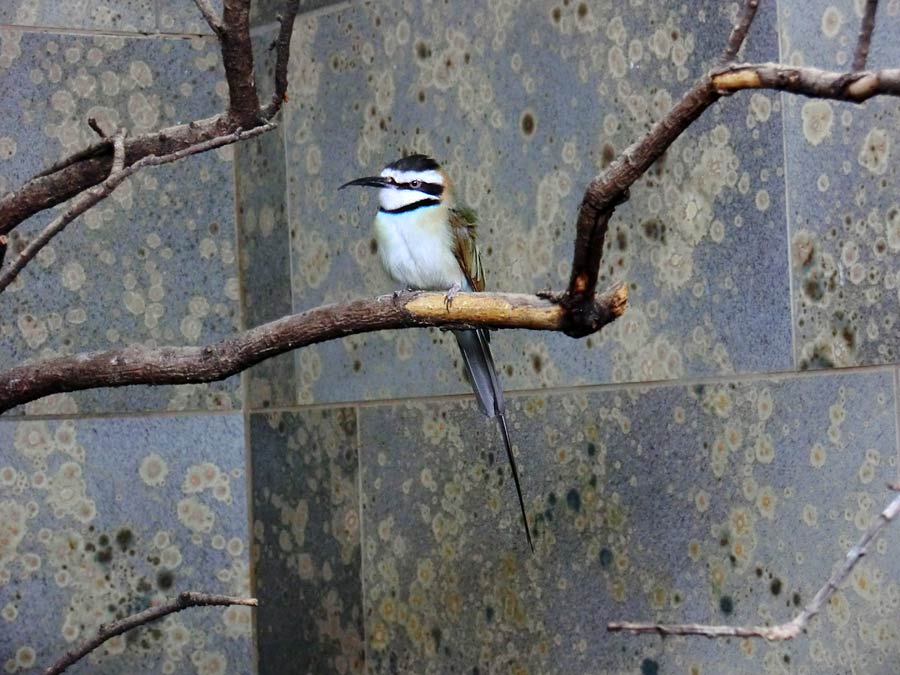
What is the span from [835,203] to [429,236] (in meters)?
0.73

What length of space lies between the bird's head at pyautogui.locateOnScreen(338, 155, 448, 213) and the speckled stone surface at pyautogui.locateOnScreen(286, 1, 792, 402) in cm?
26

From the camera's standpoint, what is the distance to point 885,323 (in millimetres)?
2592

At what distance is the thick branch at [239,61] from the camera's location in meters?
1.97

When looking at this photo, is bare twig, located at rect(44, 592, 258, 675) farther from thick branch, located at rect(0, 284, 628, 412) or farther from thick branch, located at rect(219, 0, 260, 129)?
thick branch, located at rect(219, 0, 260, 129)

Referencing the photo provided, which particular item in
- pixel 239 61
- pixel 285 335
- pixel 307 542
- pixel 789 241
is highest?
pixel 239 61

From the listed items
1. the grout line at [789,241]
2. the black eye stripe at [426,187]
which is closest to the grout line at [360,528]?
the black eye stripe at [426,187]

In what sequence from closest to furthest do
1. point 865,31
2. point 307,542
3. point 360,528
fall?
point 865,31 → point 360,528 → point 307,542

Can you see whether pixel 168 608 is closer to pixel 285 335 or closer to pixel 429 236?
pixel 285 335

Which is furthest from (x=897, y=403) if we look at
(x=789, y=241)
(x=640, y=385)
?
(x=640, y=385)

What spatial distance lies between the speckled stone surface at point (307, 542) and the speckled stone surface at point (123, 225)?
19cm

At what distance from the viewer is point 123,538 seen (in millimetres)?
3312

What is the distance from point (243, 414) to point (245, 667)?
1.93 feet

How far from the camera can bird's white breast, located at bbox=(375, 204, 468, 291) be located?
2736 millimetres

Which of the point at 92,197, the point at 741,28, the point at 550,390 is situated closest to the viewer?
the point at 741,28
